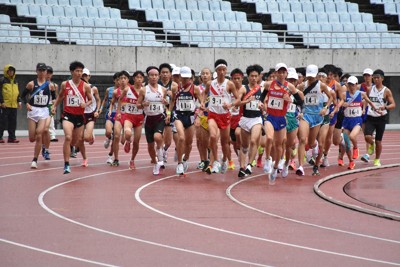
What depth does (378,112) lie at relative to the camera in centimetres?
2014

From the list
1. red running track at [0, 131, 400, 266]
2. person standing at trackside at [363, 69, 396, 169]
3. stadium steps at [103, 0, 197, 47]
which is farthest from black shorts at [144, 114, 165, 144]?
stadium steps at [103, 0, 197, 47]

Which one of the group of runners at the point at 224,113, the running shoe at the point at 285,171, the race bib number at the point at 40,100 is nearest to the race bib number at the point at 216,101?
the group of runners at the point at 224,113

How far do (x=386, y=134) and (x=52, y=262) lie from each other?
24.2 m

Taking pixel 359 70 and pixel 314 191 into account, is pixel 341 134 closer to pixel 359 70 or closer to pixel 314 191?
pixel 314 191

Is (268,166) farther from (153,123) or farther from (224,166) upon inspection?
(153,123)

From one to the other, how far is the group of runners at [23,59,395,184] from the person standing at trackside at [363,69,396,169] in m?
0.54

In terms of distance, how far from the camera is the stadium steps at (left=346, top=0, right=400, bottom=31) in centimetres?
3960

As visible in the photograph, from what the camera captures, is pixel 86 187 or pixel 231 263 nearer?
pixel 231 263

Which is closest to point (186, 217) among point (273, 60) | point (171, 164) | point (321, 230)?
point (321, 230)

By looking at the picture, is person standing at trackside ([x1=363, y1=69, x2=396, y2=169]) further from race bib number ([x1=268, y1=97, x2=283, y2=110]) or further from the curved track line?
race bib number ([x1=268, y1=97, x2=283, y2=110])

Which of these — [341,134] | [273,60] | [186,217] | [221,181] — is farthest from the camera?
[273,60]

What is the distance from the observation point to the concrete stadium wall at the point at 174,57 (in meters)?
31.1

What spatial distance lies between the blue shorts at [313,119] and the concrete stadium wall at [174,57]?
1494 cm

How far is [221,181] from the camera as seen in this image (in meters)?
16.7
